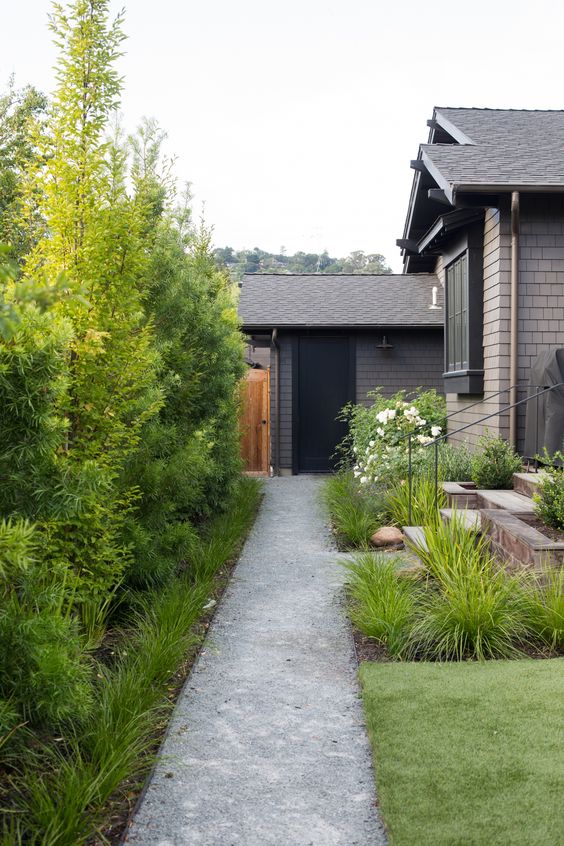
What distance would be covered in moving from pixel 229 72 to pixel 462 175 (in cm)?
1522

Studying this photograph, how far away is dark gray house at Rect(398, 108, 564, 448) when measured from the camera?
8477 millimetres

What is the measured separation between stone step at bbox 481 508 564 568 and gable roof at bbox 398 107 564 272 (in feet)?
12.8

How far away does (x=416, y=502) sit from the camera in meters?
7.64

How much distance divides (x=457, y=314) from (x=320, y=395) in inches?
187

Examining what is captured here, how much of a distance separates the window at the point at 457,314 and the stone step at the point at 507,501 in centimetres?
248

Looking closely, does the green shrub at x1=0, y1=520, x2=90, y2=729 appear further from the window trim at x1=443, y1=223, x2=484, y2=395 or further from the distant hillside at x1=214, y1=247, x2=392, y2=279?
the distant hillside at x1=214, y1=247, x2=392, y2=279

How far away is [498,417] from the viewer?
340 inches

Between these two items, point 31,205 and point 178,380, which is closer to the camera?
point 31,205

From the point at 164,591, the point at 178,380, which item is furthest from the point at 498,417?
the point at 164,591

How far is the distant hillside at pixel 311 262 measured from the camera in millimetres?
52250

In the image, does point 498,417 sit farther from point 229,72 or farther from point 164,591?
point 229,72

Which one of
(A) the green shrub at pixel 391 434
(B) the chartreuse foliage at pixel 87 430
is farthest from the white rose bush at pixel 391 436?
(B) the chartreuse foliage at pixel 87 430

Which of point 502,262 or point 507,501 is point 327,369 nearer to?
point 502,262

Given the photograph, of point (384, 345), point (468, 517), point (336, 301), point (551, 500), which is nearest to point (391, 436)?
point (468, 517)
